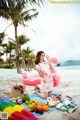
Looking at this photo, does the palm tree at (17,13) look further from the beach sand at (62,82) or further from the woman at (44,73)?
the woman at (44,73)

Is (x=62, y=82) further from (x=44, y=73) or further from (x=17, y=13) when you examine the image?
(x=17, y=13)

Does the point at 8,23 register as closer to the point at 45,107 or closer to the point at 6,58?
the point at 6,58

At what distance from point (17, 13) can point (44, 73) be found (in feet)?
2.21

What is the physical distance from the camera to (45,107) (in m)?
2.52

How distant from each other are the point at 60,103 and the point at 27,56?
56 cm

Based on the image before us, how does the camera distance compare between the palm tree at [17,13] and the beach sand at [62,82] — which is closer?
the palm tree at [17,13]

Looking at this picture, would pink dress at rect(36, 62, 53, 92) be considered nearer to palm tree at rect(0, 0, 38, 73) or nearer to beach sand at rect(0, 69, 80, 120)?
beach sand at rect(0, 69, 80, 120)

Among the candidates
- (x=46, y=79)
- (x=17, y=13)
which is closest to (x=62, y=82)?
(x=46, y=79)

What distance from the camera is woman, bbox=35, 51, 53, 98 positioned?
2.71 meters

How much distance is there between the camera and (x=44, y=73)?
2777 mm

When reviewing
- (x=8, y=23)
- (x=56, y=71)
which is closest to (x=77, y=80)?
(x=56, y=71)

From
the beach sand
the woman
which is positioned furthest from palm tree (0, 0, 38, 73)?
the woman

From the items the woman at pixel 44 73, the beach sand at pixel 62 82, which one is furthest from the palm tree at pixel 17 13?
the woman at pixel 44 73

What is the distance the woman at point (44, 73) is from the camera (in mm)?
2708
